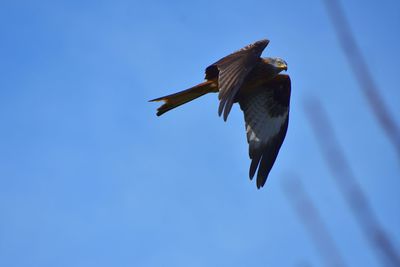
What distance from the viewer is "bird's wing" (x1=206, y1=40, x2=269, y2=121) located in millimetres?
5481

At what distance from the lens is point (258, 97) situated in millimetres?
7492

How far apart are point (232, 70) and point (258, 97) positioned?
1.65m

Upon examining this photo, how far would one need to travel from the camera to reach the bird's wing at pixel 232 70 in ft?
18.0

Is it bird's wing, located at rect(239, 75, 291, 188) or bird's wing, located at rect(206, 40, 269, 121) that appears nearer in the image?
bird's wing, located at rect(206, 40, 269, 121)

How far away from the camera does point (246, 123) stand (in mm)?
7422

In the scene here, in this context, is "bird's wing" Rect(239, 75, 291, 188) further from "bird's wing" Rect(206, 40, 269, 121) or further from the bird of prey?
"bird's wing" Rect(206, 40, 269, 121)

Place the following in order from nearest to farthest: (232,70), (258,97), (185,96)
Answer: (232,70) → (185,96) → (258,97)

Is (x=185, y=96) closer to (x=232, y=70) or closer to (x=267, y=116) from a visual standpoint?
(x=232, y=70)

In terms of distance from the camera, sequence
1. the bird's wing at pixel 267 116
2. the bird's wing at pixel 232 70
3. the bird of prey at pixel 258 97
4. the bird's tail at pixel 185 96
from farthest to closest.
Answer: the bird's wing at pixel 267 116
the bird's tail at pixel 185 96
the bird of prey at pixel 258 97
the bird's wing at pixel 232 70

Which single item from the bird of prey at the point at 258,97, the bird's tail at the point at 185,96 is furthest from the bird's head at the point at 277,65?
the bird's tail at the point at 185,96

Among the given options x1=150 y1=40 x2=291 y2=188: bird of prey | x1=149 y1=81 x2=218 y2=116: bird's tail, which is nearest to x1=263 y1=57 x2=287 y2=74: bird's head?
x1=150 y1=40 x2=291 y2=188: bird of prey

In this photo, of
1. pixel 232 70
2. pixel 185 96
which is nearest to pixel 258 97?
pixel 185 96

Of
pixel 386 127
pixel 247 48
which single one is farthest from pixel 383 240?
pixel 247 48

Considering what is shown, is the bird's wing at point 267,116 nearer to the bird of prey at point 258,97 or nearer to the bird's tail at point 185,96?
the bird of prey at point 258,97
